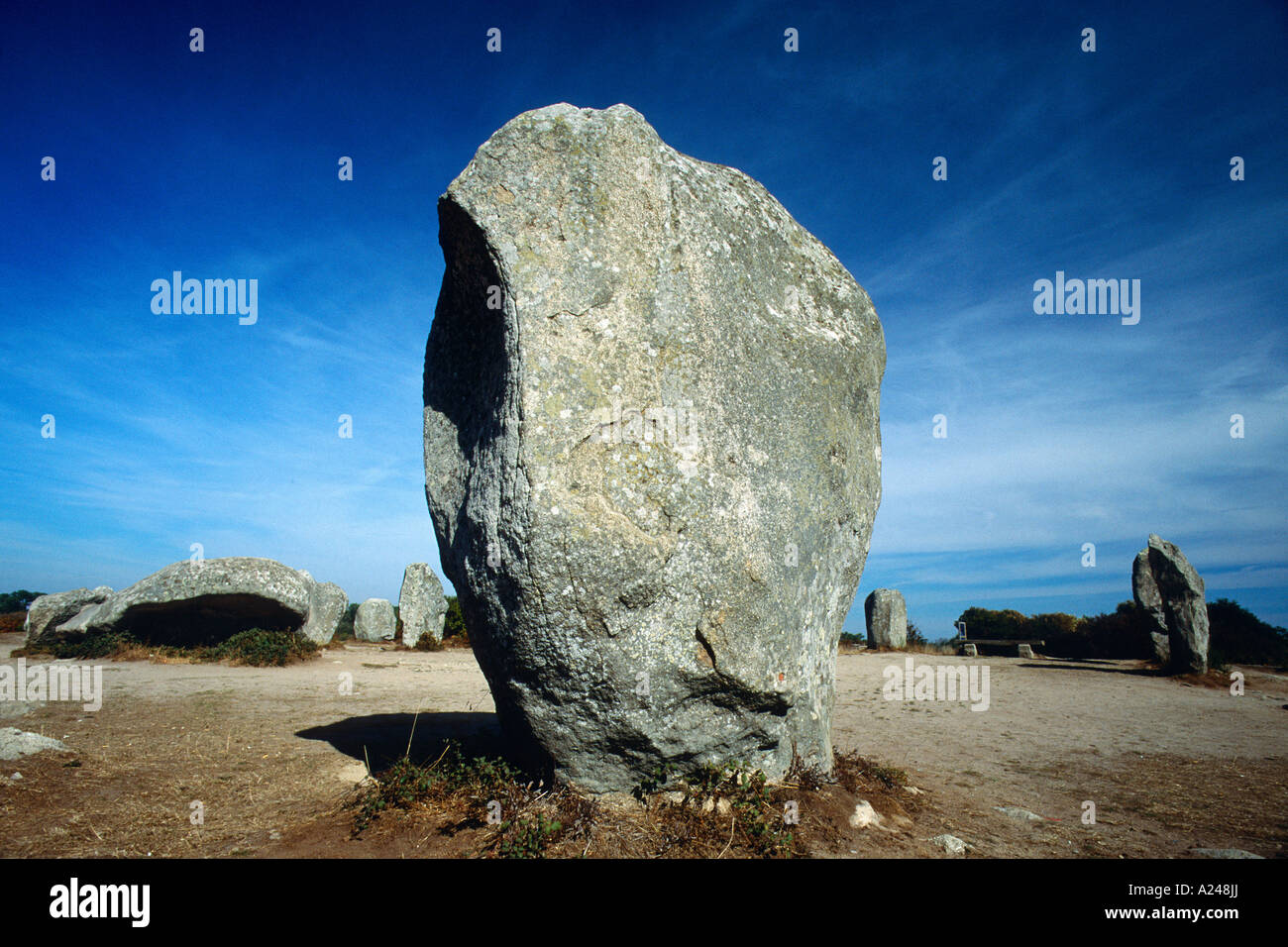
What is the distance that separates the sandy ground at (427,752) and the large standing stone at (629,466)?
1.17 metres

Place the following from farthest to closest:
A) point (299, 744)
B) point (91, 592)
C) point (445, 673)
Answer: point (91, 592) → point (445, 673) → point (299, 744)

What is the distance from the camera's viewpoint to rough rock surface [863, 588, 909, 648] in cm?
2181

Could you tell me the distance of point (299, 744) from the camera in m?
5.92

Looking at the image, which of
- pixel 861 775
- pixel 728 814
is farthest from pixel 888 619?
pixel 728 814

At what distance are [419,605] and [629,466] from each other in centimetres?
1795

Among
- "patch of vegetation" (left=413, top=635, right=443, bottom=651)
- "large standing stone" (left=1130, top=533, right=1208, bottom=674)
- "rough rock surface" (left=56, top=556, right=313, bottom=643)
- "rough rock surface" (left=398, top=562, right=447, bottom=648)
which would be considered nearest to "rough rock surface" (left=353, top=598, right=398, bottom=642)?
"rough rock surface" (left=398, top=562, right=447, bottom=648)

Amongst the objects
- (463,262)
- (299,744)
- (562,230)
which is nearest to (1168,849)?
(562,230)

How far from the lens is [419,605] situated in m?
19.9

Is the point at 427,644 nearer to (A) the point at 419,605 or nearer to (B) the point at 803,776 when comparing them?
(A) the point at 419,605

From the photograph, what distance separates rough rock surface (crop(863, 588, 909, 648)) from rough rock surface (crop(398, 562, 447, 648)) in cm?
1438

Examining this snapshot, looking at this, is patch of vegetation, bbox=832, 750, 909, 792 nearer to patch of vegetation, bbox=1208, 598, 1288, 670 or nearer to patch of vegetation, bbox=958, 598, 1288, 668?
patch of vegetation, bbox=958, 598, 1288, 668
